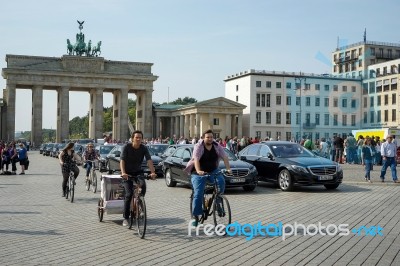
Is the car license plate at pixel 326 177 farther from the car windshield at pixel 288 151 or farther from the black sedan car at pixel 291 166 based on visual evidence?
the car windshield at pixel 288 151

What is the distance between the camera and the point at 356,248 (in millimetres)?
8062

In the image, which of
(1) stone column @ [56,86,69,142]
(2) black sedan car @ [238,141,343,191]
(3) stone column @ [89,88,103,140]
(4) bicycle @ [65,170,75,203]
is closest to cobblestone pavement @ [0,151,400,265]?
(4) bicycle @ [65,170,75,203]

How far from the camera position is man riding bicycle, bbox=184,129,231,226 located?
950 cm

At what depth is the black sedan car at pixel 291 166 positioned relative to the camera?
17031 mm

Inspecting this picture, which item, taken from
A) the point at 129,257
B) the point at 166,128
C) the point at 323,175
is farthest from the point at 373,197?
the point at 166,128

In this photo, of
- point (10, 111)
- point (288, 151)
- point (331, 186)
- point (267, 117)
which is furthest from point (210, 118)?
point (331, 186)

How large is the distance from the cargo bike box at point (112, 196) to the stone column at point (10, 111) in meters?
75.4

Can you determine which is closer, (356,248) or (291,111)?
(356,248)

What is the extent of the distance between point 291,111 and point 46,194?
8549 cm

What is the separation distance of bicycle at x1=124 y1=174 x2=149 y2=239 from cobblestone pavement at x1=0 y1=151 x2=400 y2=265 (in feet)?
0.68

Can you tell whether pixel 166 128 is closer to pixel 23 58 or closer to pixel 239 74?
pixel 239 74

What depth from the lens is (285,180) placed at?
689 inches

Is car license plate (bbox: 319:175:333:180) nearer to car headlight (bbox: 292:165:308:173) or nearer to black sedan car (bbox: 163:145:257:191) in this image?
car headlight (bbox: 292:165:308:173)

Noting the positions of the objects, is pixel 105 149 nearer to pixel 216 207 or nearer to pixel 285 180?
pixel 285 180
